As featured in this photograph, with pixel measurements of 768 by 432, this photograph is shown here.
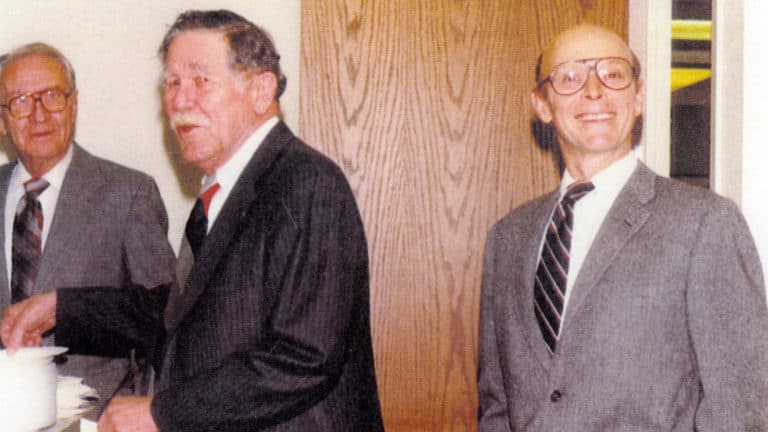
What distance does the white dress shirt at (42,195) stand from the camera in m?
1.78

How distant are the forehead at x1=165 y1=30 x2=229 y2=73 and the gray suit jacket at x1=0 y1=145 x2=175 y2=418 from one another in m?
0.66

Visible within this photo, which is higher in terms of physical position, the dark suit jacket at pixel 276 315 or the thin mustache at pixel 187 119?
the thin mustache at pixel 187 119

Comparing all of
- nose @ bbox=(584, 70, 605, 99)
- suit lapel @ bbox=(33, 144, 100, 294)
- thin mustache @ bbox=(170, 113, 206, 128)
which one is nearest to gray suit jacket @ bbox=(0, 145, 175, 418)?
suit lapel @ bbox=(33, 144, 100, 294)

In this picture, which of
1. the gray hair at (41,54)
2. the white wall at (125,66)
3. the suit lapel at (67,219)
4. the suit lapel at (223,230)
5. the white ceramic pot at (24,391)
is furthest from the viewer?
the white wall at (125,66)

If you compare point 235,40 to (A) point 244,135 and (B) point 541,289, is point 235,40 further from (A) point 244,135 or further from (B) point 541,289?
(B) point 541,289

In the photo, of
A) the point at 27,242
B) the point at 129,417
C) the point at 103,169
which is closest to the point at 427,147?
the point at 103,169

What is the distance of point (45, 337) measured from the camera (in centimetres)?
171

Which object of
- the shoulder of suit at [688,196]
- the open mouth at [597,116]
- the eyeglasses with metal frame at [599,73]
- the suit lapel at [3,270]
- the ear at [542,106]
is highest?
the eyeglasses with metal frame at [599,73]

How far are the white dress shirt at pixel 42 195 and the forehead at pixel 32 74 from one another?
18 cm

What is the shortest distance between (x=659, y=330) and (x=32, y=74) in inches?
63.6

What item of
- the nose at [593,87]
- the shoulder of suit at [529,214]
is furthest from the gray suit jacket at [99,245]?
the nose at [593,87]

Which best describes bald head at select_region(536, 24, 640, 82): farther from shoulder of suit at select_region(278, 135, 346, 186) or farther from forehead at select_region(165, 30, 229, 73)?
forehead at select_region(165, 30, 229, 73)

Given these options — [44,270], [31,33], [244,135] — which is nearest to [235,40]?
[244,135]

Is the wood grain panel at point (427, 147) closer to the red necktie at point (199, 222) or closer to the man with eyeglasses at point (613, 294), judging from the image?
the man with eyeglasses at point (613, 294)
